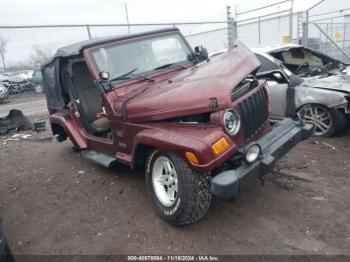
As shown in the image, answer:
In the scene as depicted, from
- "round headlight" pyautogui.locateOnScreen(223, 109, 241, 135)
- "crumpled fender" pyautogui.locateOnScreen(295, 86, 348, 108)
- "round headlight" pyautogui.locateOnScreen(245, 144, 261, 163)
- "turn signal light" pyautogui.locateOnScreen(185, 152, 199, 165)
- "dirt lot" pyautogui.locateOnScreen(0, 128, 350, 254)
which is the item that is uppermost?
"round headlight" pyautogui.locateOnScreen(223, 109, 241, 135)

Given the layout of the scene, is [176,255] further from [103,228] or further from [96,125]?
[96,125]

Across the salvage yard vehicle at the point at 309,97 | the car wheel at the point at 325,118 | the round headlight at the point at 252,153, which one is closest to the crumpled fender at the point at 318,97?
the salvage yard vehicle at the point at 309,97

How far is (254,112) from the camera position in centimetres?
336

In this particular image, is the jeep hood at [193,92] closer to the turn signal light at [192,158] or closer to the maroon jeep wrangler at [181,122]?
the maroon jeep wrangler at [181,122]

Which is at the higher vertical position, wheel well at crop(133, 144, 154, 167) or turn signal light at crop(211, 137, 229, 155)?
turn signal light at crop(211, 137, 229, 155)

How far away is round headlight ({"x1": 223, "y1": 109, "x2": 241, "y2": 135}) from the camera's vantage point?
3.00 meters

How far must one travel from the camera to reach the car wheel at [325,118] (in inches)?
207

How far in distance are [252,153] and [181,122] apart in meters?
0.75

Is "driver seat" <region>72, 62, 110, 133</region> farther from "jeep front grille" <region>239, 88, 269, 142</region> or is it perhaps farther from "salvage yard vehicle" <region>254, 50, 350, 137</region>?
"salvage yard vehicle" <region>254, 50, 350, 137</region>

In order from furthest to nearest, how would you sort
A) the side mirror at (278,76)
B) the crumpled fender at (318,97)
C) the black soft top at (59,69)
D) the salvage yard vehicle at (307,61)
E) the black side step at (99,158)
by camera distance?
1. the salvage yard vehicle at (307,61)
2. the side mirror at (278,76)
3. the crumpled fender at (318,97)
4. the black soft top at (59,69)
5. the black side step at (99,158)

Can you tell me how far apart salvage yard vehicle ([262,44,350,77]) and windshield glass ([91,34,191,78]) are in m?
2.22

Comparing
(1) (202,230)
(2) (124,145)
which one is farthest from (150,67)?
(1) (202,230)

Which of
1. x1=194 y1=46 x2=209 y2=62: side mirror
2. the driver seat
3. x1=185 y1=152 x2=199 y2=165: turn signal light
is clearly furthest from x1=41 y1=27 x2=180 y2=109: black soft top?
x1=185 y1=152 x2=199 y2=165: turn signal light

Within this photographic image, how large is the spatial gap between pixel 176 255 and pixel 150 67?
246 cm
